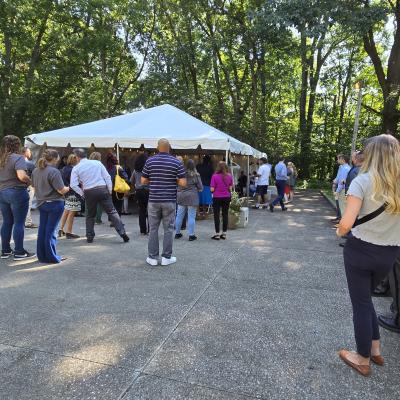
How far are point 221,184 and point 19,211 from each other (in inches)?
136

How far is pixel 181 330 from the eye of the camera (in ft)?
10.6

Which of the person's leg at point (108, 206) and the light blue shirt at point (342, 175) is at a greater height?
the light blue shirt at point (342, 175)

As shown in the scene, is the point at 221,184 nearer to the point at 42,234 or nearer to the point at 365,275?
the point at 42,234

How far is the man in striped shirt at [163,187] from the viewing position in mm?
5008

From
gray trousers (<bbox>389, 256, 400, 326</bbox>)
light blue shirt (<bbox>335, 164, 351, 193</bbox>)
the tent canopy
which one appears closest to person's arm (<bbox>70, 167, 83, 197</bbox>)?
the tent canopy

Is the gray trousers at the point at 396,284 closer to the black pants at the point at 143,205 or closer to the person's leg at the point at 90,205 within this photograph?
the person's leg at the point at 90,205

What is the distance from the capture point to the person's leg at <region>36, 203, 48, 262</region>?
16.4ft

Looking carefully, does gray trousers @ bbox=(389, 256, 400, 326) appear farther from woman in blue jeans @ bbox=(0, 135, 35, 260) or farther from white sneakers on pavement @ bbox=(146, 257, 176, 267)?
woman in blue jeans @ bbox=(0, 135, 35, 260)

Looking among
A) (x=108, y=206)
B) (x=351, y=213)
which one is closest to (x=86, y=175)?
(x=108, y=206)

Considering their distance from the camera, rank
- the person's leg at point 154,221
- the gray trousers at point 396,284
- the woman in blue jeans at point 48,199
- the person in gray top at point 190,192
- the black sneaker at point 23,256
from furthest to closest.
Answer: the person in gray top at point 190,192
the black sneaker at point 23,256
the person's leg at point 154,221
the woman in blue jeans at point 48,199
the gray trousers at point 396,284

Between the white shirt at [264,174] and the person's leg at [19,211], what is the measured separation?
26.3 feet

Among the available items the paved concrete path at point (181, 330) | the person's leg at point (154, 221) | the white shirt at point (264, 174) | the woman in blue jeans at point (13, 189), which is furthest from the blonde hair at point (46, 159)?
the white shirt at point (264, 174)

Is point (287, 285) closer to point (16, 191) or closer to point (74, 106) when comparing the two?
point (16, 191)

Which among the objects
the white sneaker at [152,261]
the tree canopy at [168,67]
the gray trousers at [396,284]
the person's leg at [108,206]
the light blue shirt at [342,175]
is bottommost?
the white sneaker at [152,261]
